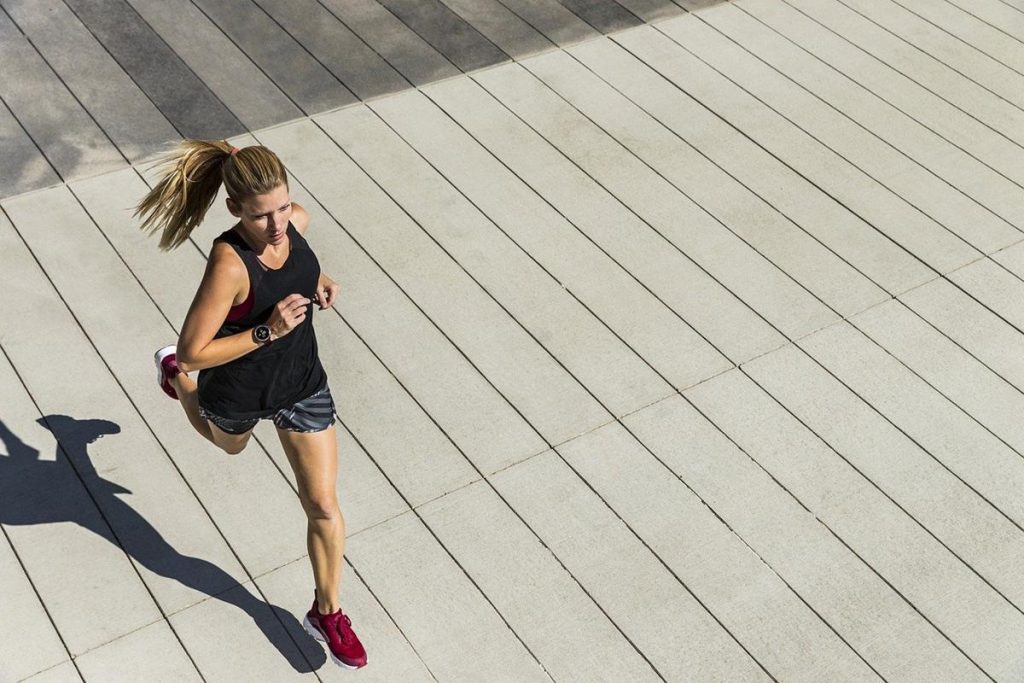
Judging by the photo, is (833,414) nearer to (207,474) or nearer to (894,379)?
(894,379)

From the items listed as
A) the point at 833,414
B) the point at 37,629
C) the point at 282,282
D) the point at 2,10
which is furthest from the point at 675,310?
the point at 2,10

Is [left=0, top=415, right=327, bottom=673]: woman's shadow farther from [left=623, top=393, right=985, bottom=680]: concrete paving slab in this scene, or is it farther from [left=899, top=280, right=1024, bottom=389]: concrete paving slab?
[left=899, top=280, right=1024, bottom=389]: concrete paving slab

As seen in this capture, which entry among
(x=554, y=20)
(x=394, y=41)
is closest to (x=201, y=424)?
(x=394, y=41)

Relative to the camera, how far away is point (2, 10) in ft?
20.6

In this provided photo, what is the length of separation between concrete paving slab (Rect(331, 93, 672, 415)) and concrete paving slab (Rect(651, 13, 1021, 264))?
1224 mm

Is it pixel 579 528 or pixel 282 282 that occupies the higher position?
pixel 282 282

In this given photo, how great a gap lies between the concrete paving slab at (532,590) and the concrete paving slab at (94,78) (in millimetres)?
2415

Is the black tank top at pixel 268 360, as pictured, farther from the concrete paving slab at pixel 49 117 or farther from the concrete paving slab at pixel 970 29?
the concrete paving slab at pixel 970 29

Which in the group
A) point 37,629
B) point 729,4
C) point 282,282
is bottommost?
point 37,629

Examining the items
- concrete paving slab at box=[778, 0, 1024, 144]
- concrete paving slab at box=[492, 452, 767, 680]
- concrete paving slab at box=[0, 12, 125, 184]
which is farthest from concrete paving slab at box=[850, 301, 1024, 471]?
concrete paving slab at box=[0, 12, 125, 184]

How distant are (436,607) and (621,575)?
23.0 inches

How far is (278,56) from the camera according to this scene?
241 inches

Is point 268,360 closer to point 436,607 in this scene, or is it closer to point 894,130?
point 436,607

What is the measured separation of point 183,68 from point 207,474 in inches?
104
